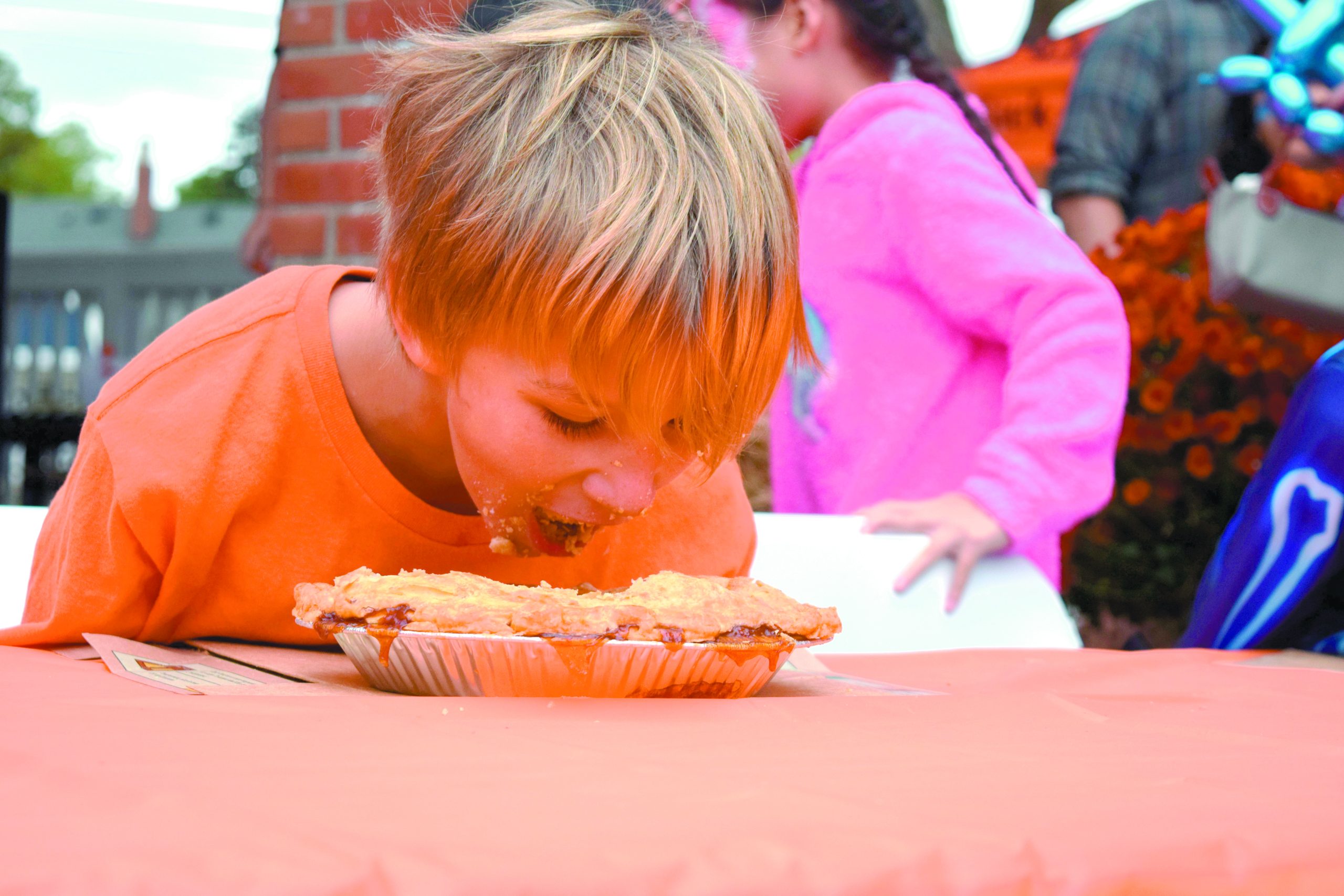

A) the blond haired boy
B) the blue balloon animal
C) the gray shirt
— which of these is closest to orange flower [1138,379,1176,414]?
the blue balloon animal

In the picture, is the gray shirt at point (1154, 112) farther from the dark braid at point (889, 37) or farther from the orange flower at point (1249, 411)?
the dark braid at point (889, 37)

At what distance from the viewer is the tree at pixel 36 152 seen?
10461 millimetres

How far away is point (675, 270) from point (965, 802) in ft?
1.37

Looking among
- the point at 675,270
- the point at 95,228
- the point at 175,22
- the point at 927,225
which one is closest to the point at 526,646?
the point at 675,270

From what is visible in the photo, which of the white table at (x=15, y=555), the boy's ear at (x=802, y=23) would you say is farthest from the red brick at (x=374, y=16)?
the white table at (x=15, y=555)

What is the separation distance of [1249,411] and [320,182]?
7.28ft

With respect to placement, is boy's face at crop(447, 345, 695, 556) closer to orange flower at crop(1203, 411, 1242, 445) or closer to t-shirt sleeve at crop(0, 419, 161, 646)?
t-shirt sleeve at crop(0, 419, 161, 646)

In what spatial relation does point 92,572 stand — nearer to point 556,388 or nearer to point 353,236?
point 556,388

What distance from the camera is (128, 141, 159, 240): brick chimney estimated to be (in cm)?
803

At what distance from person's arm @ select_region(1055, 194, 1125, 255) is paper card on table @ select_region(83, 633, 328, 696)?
2469 mm

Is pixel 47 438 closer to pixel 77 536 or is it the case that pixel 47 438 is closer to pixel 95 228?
pixel 77 536

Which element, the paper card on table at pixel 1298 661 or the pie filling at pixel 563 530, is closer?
the pie filling at pixel 563 530

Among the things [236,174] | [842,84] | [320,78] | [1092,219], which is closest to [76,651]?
[842,84]

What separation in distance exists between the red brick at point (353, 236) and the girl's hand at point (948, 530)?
70.2 inches
